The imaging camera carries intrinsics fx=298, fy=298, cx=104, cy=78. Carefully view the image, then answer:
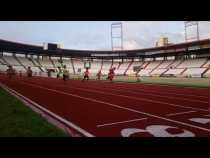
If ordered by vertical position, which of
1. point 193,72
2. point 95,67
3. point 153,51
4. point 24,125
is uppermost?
point 153,51

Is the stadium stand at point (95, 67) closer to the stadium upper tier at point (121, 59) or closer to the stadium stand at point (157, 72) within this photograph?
the stadium upper tier at point (121, 59)

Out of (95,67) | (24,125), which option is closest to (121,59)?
(95,67)

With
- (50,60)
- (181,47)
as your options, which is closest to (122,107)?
(50,60)

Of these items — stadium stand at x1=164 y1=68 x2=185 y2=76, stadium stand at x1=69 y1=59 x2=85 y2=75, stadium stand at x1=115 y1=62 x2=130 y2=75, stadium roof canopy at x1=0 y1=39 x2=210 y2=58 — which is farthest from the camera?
stadium stand at x1=164 y1=68 x2=185 y2=76

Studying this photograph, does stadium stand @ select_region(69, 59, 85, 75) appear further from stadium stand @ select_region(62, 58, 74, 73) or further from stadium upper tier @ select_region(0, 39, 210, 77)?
stadium stand @ select_region(62, 58, 74, 73)

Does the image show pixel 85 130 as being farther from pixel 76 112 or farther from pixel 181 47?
pixel 181 47

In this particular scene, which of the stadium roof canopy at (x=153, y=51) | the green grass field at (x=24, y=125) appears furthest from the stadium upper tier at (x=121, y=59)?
the green grass field at (x=24, y=125)

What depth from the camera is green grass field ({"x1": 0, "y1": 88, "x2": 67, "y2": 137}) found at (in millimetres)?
5805

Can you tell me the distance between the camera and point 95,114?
25.4 ft

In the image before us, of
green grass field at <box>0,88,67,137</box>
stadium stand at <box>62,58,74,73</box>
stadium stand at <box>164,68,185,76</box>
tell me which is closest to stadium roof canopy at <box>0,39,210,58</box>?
stadium stand at <box>62,58,74,73</box>

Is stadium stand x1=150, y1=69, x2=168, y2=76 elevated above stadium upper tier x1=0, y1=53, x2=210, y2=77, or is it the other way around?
stadium upper tier x1=0, y1=53, x2=210, y2=77

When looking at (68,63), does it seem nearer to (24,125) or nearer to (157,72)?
(157,72)

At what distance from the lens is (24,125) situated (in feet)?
21.4

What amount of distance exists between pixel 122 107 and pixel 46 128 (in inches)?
131
